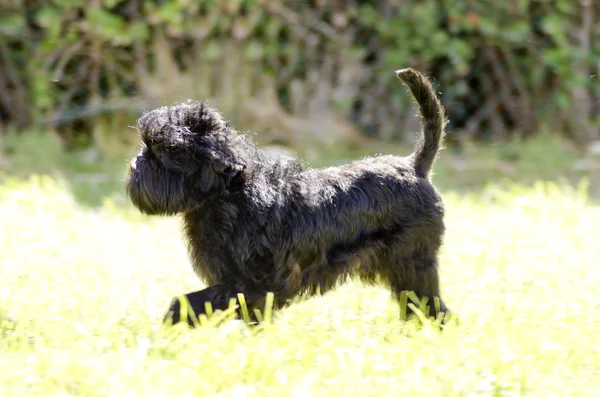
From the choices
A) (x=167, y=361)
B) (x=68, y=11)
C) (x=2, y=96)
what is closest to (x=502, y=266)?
(x=167, y=361)

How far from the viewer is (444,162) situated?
799 centimetres

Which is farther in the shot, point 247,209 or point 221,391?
point 247,209

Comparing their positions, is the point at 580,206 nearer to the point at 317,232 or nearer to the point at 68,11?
the point at 317,232

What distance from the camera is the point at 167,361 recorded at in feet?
9.24

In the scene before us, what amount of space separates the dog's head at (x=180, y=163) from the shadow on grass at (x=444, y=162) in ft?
12.4

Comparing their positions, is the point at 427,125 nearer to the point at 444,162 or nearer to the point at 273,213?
the point at 273,213

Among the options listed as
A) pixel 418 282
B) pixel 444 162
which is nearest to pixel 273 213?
pixel 418 282

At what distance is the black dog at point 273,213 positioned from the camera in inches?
131

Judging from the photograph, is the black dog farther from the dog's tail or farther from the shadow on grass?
the shadow on grass

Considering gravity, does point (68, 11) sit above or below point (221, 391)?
above

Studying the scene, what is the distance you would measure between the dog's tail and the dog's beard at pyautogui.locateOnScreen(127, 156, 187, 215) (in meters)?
1.09

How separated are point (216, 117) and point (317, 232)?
2.02ft

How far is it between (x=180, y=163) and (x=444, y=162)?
4986 mm

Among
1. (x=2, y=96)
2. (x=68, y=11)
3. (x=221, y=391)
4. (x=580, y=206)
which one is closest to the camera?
(x=221, y=391)
